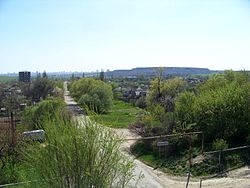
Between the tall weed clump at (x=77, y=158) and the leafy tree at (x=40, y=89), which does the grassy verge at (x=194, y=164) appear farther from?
the leafy tree at (x=40, y=89)

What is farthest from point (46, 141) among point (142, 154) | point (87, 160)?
point (142, 154)

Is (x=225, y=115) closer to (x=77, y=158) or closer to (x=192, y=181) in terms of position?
(x=192, y=181)

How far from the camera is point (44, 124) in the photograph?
827 centimetres

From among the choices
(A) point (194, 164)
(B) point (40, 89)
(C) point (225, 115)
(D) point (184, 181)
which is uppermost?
(C) point (225, 115)

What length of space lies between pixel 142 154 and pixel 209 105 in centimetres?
432

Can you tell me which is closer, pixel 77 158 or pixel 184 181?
pixel 77 158

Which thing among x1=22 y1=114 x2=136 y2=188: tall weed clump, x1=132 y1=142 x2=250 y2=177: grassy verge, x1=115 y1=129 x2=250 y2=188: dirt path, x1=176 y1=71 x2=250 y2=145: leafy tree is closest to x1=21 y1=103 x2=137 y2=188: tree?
x1=22 y1=114 x2=136 y2=188: tall weed clump

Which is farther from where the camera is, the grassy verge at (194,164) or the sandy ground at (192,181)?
the grassy verge at (194,164)

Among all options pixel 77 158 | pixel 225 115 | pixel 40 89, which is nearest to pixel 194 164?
pixel 225 115

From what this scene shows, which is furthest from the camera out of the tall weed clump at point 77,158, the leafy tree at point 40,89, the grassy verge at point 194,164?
the leafy tree at point 40,89

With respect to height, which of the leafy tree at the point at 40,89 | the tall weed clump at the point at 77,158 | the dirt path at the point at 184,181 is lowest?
the dirt path at the point at 184,181

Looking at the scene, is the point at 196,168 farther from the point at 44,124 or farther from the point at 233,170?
the point at 44,124

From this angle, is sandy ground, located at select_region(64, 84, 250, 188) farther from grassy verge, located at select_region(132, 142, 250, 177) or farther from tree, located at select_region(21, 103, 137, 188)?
tree, located at select_region(21, 103, 137, 188)

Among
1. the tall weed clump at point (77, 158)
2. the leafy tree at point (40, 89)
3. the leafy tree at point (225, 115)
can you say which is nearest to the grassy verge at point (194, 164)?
the leafy tree at point (225, 115)
